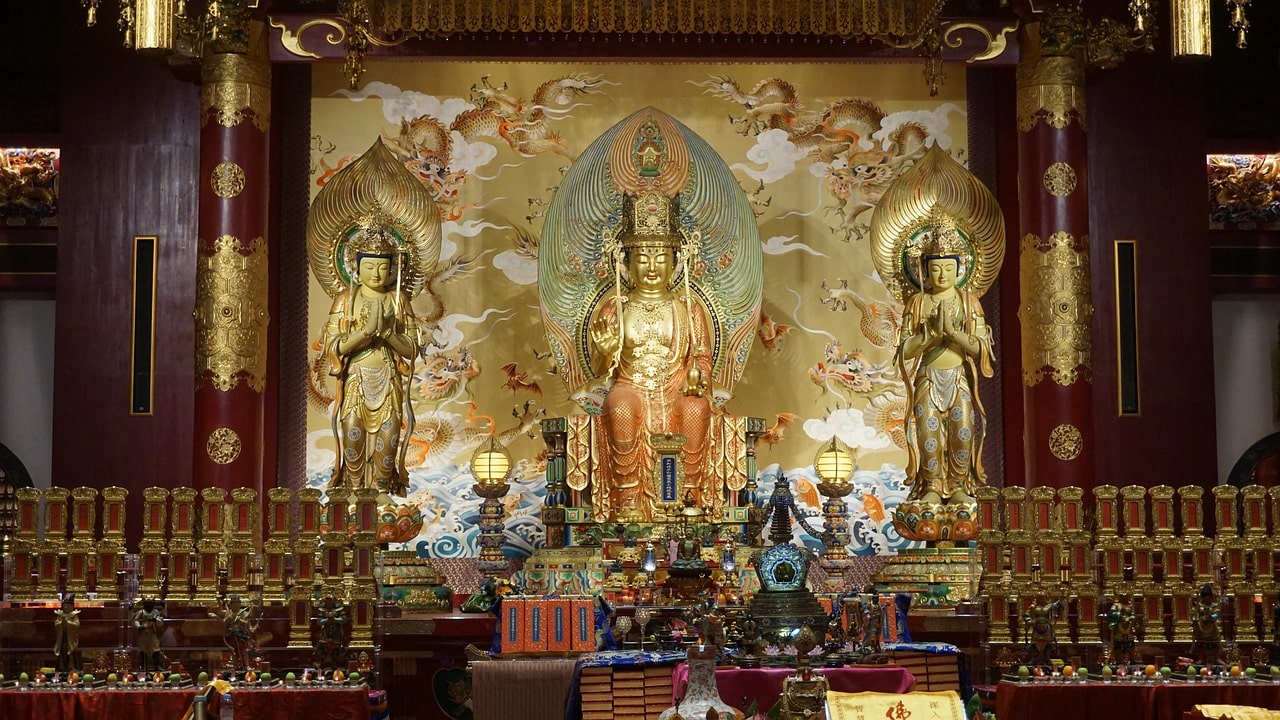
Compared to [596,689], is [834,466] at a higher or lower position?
higher

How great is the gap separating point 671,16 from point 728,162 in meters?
1.62

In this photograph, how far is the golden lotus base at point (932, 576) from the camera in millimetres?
8945

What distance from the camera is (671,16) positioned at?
9875 millimetres

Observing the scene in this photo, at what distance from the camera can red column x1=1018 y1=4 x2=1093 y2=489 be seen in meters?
9.62

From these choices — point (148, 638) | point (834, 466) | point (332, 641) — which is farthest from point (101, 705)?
point (834, 466)

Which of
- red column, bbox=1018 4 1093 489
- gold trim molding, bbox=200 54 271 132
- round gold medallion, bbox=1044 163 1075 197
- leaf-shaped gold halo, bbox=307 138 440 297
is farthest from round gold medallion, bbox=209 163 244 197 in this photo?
round gold medallion, bbox=1044 163 1075 197

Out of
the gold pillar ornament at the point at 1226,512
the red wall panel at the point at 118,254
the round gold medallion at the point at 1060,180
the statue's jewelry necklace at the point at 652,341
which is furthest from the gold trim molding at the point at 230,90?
the gold pillar ornament at the point at 1226,512

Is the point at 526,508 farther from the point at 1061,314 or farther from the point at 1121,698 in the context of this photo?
the point at 1121,698

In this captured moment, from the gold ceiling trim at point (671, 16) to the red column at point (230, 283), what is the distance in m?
0.96

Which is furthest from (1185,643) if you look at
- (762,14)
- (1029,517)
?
(762,14)

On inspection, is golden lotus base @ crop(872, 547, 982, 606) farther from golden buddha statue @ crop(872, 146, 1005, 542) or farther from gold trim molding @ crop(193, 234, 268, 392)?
gold trim molding @ crop(193, 234, 268, 392)

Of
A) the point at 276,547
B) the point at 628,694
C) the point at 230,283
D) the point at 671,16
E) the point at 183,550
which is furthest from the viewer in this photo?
the point at 671,16

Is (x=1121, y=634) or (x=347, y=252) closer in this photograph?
(x=1121, y=634)

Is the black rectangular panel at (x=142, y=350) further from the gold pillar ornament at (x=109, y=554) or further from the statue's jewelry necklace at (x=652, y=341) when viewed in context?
the statue's jewelry necklace at (x=652, y=341)
